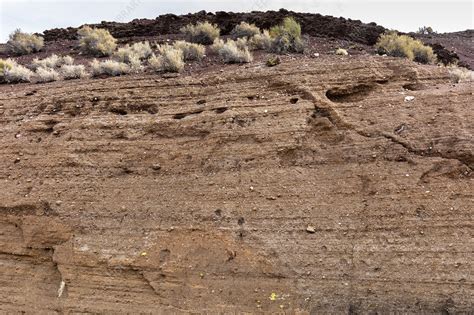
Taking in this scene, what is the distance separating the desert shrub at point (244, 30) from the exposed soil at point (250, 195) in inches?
123

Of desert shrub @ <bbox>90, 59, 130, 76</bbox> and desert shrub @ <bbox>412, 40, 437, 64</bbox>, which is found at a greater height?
desert shrub @ <bbox>412, 40, 437, 64</bbox>

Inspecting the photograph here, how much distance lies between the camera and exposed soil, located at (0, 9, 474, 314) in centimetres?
680

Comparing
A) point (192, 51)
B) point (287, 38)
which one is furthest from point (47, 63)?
point (287, 38)

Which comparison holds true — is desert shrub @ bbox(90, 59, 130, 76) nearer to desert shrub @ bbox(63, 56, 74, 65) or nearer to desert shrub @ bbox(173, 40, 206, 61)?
desert shrub @ bbox(173, 40, 206, 61)

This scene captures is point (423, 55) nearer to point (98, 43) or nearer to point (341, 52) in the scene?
point (341, 52)

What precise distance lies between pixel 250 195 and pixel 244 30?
6.42m

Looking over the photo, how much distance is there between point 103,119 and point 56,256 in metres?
2.72

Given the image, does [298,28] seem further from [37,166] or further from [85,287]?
[85,287]

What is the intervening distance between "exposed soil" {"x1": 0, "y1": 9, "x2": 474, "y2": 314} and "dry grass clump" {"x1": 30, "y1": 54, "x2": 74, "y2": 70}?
2882 mm

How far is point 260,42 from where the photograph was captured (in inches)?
454

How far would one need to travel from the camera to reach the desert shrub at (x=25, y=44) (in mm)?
14562

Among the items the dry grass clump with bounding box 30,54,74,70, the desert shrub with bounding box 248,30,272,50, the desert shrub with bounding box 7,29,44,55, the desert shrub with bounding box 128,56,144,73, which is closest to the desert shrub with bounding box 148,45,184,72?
the desert shrub with bounding box 128,56,144,73

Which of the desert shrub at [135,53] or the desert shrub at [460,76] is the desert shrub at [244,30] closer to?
the desert shrub at [135,53]

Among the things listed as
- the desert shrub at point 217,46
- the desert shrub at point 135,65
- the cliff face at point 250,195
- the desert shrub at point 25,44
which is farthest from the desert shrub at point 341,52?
the desert shrub at point 25,44
